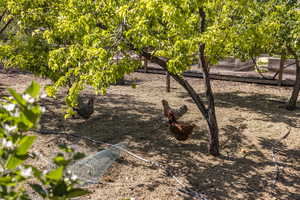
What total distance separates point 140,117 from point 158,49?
4.87 m

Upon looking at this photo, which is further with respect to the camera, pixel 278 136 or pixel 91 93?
pixel 91 93

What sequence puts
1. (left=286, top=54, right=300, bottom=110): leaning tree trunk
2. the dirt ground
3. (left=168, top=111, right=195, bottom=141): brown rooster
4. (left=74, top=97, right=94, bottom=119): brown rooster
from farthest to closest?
1. (left=286, top=54, right=300, bottom=110): leaning tree trunk
2. (left=74, top=97, right=94, bottom=119): brown rooster
3. (left=168, top=111, right=195, bottom=141): brown rooster
4. the dirt ground

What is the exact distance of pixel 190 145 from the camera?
8.35 m

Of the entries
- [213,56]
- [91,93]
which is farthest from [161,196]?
[91,93]

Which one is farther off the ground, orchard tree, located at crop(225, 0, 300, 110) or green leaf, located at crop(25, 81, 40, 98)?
orchard tree, located at crop(225, 0, 300, 110)

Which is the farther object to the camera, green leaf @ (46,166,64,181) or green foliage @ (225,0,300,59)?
green foliage @ (225,0,300,59)

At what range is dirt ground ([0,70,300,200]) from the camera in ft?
20.0

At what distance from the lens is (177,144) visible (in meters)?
8.42

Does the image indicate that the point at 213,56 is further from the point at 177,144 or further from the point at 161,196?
the point at 161,196

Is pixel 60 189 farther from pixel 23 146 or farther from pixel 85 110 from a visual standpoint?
pixel 85 110

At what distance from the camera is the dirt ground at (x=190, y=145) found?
6.08m

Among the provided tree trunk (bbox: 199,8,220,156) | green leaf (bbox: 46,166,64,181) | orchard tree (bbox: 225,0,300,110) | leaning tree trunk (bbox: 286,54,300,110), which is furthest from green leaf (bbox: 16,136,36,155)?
leaning tree trunk (bbox: 286,54,300,110)

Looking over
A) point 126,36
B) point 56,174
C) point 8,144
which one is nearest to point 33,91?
point 8,144

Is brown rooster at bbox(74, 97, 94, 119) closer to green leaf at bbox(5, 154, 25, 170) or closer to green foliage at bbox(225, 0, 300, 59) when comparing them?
green foliage at bbox(225, 0, 300, 59)
